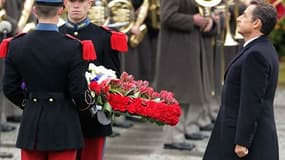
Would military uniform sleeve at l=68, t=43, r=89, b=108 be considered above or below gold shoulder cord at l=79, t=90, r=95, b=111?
above

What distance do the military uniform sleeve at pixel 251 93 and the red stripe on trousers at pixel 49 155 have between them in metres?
1.00

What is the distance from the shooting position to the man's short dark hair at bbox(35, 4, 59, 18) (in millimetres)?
4875

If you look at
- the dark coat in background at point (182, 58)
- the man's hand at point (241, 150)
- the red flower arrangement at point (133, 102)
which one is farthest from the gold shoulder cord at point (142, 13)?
the man's hand at point (241, 150)

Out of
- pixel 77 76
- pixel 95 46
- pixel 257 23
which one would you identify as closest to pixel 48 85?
pixel 77 76

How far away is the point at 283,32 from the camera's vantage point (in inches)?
659

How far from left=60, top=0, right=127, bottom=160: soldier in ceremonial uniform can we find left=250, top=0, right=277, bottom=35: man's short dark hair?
1.02 metres

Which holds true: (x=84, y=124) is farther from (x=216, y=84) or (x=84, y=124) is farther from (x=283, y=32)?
(x=283, y=32)

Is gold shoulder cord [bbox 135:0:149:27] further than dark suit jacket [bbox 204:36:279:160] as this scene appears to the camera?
Yes

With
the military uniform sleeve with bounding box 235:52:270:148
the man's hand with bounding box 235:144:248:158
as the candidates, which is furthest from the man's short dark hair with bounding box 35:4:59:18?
the man's hand with bounding box 235:144:248:158

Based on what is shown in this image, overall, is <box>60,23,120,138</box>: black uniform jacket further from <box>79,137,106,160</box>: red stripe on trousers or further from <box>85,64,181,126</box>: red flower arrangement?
<box>85,64,181,126</box>: red flower arrangement

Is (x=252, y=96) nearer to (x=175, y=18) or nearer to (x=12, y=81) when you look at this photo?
(x=12, y=81)

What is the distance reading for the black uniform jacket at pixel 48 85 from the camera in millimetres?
4887

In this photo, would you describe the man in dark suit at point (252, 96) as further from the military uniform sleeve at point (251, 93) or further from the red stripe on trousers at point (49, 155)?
the red stripe on trousers at point (49, 155)

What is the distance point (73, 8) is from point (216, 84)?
4954 millimetres
